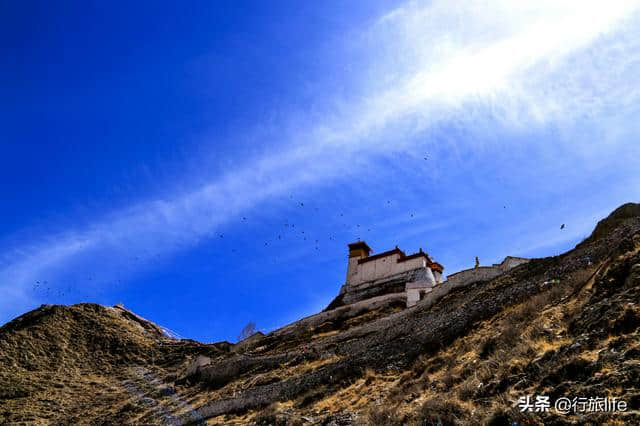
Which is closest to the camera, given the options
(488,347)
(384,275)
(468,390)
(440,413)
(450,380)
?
(440,413)

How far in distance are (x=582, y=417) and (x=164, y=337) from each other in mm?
43531

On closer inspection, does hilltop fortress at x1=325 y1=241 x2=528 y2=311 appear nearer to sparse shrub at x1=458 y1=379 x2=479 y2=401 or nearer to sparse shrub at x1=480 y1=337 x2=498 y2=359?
sparse shrub at x1=480 y1=337 x2=498 y2=359

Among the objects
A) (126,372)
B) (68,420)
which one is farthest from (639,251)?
(126,372)

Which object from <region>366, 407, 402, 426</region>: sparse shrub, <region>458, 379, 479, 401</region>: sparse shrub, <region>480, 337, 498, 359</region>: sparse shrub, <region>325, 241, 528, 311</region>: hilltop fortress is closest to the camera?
<region>458, 379, 479, 401</region>: sparse shrub

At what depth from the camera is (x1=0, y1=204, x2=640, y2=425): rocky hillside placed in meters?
9.23

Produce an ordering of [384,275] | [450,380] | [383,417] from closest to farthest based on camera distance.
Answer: [450,380], [383,417], [384,275]

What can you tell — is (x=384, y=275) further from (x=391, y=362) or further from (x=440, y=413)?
(x=440, y=413)

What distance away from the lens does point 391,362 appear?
1784 centimetres

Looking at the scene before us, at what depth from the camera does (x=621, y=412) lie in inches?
280

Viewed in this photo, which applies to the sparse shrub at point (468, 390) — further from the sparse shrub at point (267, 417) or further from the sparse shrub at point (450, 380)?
the sparse shrub at point (267, 417)

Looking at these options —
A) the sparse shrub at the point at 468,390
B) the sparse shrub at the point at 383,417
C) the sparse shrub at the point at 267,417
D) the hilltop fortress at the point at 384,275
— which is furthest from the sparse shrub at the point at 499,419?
the hilltop fortress at the point at 384,275

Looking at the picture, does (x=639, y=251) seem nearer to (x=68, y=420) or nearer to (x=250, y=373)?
(x=250, y=373)

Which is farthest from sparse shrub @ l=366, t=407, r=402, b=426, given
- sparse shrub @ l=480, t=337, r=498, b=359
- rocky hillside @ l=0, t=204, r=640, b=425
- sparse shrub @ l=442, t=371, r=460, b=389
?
sparse shrub @ l=480, t=337, r=498, b=359

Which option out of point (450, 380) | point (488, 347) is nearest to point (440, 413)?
point (450, 380)
